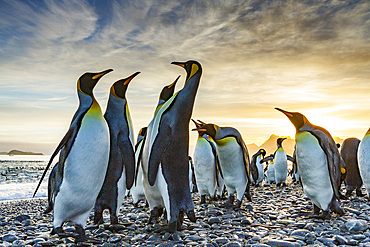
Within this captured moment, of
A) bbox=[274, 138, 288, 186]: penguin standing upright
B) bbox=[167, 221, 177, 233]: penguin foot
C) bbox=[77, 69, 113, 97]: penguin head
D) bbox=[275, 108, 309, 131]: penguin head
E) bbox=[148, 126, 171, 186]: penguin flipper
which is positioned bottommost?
bbox=[167, 221, 177, 233]: penguin foot

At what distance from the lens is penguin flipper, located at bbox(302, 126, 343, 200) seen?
4.85 m

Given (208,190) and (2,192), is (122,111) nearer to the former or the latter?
(208,190)

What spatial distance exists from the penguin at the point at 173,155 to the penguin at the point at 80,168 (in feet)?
2.11

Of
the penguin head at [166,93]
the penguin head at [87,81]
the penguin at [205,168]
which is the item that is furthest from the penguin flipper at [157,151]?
the penguin at [205,168]

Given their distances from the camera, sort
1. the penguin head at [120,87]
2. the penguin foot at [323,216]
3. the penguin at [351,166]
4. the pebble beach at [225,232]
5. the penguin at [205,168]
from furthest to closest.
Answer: the penguin at [351,166], the penguin at [205,168], the penguin foot at [323,216], the penguin head at [120,87], the pebble beach at [225,232]

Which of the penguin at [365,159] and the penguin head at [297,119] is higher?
the penguin head at [297,119]

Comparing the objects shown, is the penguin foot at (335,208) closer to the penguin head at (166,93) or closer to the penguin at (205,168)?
the penguin at (205,168)

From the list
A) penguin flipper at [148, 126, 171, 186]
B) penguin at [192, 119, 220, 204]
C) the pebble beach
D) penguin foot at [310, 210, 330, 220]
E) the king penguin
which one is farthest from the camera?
the king penguin

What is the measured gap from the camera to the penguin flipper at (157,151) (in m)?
3.78

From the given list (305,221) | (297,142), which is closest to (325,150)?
(297,142)

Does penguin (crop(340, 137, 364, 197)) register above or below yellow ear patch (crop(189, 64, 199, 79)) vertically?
below

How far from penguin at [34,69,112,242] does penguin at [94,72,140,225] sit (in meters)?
0.46

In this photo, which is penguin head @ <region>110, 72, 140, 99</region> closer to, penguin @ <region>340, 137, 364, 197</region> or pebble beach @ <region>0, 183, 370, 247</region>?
pebble beach @ <region>0, 183, 370, 247</region>

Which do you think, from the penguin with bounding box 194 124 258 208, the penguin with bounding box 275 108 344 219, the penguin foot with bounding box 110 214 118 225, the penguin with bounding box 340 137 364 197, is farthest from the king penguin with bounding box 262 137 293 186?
the penguin foot with bounding box 110 214 118 225
